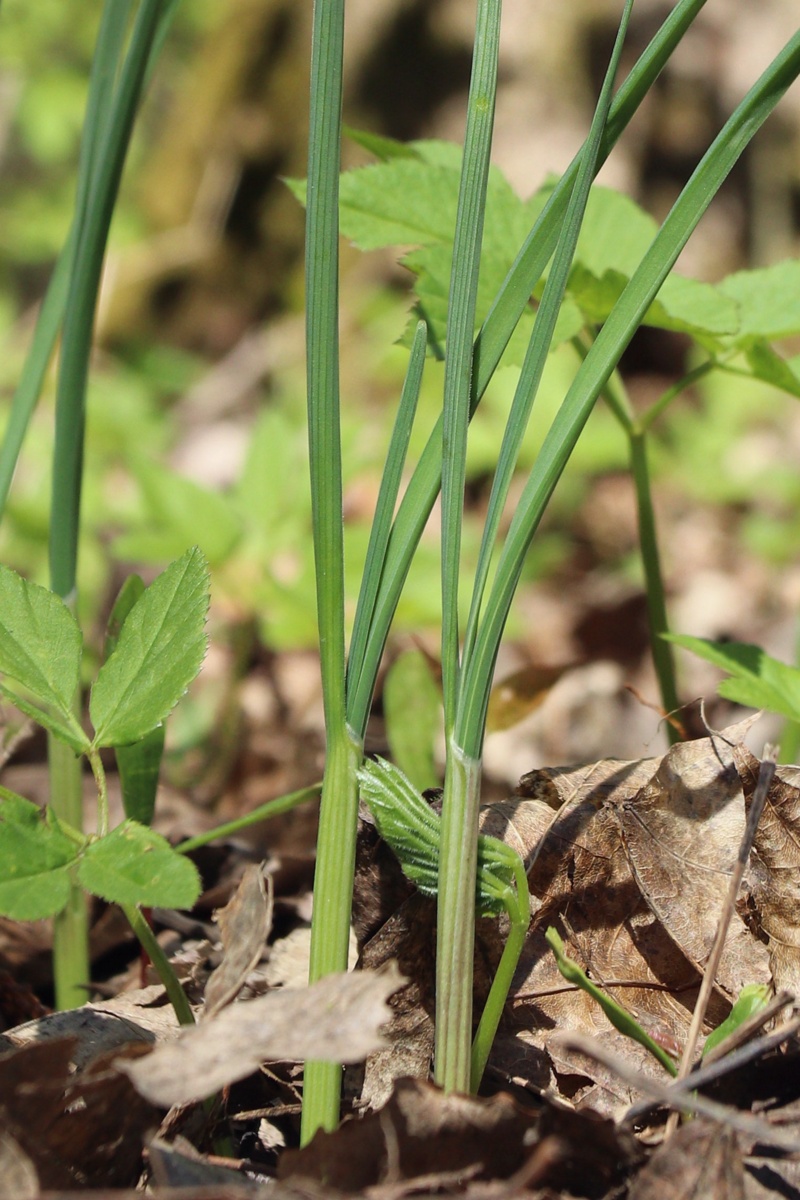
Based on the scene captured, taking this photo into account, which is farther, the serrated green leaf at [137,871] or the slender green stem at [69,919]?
the slender green stem at [69,919]

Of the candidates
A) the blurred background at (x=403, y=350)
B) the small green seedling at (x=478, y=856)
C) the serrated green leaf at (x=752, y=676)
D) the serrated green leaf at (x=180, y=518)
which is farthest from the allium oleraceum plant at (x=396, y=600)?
the blurred background at (x=403, y=350)

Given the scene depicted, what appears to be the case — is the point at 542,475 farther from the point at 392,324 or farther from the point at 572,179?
the point at 392,324

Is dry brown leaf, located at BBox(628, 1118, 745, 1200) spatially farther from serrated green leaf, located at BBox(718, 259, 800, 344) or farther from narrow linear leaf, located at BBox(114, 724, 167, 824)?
serrated green leaf, located at BBox(718, 259, 800, 344)

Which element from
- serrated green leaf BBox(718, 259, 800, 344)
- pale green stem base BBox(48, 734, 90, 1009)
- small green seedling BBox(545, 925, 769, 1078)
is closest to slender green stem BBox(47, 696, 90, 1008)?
pale green stem base BBox(48, 734, 90, 1009)

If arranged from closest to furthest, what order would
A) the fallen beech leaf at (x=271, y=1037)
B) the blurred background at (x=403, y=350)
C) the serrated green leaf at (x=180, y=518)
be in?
the fallen beech leaf at (x=271, y=1037)
the serrated green leaf at (x=180, y=518)
the blurred background at (x=403, y=350)

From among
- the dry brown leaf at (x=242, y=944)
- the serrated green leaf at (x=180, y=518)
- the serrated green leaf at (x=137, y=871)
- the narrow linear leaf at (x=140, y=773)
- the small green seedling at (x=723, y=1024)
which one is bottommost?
the small green seedling at (x=723, y=1024)

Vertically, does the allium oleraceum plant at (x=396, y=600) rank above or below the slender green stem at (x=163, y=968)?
above

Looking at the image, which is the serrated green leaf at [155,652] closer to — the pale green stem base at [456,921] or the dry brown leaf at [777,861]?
the pale green stem base at [456,921]
